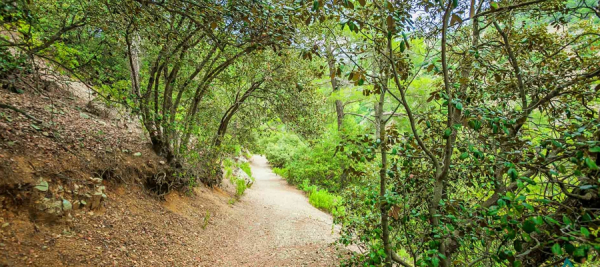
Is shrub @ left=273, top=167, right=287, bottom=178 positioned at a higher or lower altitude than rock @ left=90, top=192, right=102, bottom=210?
lower

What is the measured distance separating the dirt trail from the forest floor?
0.02 metres

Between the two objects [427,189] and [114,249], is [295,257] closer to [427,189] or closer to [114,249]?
[114,249]

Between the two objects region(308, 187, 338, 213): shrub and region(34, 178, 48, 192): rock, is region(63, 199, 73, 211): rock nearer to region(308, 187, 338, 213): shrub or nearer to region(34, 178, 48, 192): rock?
region(34, 178, 48, 192): rock

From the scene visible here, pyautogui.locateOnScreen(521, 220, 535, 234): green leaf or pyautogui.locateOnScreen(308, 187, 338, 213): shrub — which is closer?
pyautogui.locateOnScreen(521, 220, 535, 234): green leaf

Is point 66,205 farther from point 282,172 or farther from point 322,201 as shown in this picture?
point 282,172

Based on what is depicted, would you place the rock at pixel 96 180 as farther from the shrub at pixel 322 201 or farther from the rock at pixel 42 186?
the shrub at pixel 322 201

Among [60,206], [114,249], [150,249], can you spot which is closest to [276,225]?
[150,249]

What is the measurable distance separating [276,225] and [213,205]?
185cm

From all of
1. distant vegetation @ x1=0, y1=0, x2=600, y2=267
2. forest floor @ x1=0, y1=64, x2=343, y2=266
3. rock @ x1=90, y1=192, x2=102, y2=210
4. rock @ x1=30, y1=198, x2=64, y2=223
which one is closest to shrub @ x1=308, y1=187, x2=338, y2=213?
forest floor @ x1=0, y1=64, x2=343, y2=266

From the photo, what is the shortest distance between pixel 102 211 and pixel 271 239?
11.4ft

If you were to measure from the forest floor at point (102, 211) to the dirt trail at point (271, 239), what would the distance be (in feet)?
0.08

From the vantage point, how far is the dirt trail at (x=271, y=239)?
485 cm

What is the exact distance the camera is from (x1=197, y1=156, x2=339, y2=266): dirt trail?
4.85m

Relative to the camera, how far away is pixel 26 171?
3.23 metres
